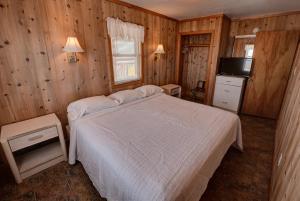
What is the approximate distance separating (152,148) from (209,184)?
92 centimetres

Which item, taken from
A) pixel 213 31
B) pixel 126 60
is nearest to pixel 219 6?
pixel 213 31

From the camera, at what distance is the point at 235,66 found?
3594mm

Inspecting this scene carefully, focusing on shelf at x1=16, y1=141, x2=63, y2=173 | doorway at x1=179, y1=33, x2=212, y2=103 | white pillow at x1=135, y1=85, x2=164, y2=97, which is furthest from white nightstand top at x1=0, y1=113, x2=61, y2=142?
doorway at x1=179, y1=33, x2=212, y2=103

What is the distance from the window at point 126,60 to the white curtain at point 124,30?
11 cm

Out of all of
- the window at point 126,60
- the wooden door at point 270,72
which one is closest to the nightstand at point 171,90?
the window at point 126,60

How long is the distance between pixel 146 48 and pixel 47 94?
218 centimetres

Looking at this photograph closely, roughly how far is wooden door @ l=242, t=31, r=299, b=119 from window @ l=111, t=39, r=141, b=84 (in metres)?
2.66

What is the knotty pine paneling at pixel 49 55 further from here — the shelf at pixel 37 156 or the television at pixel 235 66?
the television at pixel 235 66

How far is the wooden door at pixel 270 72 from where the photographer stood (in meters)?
3.02

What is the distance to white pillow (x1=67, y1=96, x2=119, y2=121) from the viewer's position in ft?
6.63

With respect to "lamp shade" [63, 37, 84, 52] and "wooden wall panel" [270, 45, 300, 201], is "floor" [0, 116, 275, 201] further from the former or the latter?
"lamp shade" [63, 37, 84, 52]

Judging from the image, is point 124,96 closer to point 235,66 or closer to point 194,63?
point 235,66

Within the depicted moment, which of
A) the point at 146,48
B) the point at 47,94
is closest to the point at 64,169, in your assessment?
the point at 47,94

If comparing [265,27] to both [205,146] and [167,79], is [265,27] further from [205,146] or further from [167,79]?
[205,146]
